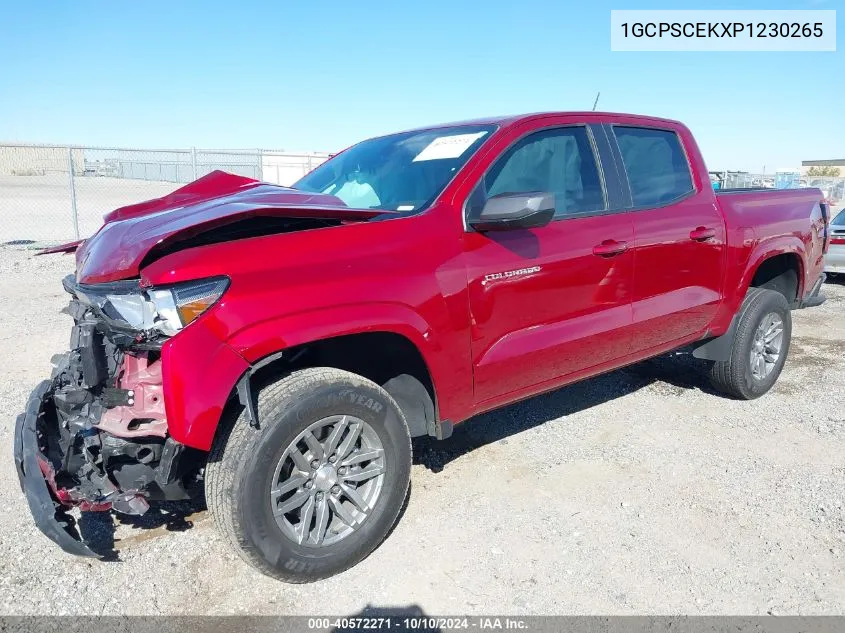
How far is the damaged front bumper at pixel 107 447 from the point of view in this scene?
2451 mm

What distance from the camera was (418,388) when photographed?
312cm

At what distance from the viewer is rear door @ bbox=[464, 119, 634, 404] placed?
312 cm

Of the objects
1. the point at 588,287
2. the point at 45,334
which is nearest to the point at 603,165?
the point at 588,287

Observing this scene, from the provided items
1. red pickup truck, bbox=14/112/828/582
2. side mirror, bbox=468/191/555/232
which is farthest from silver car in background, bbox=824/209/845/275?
side mirror, bbox=468/191/555/232

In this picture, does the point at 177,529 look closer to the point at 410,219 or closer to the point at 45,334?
the point at 410,219

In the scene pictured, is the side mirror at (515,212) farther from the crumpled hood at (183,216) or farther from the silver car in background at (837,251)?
the silver car in background at (837,251)

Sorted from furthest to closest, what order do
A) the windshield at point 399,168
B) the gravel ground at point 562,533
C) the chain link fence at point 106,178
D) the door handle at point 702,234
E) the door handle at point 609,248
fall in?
the chain link fence at point 106,178 → the door handle at point 702,234 → the door handle at point 609,248 → the windshield at point 399,168 → the gravel ground at point 562,533

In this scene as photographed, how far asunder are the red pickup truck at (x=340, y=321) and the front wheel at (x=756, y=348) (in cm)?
87

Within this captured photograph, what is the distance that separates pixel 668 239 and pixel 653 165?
550mm

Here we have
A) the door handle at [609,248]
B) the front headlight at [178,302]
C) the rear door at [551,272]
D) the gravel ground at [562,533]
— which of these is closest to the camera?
the front headlight at [178,302]

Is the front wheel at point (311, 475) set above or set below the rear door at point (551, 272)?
below

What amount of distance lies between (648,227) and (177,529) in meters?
3.06

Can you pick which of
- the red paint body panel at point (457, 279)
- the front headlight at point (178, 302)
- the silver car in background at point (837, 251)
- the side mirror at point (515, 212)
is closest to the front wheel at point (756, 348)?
the red paint body panel at point (457, 279)

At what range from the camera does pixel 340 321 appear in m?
2.59
